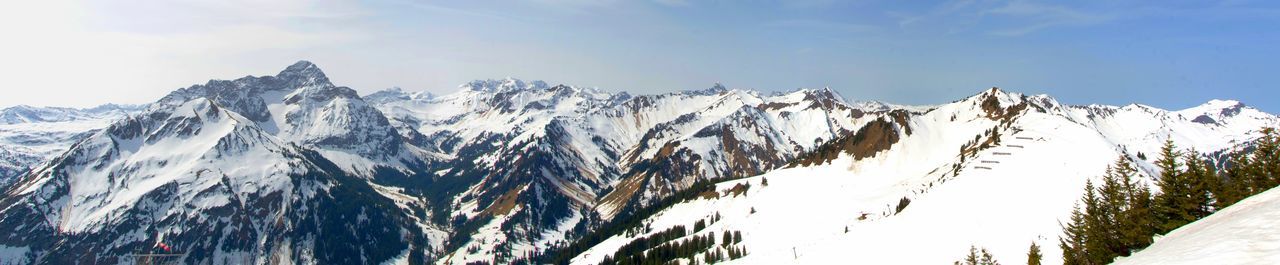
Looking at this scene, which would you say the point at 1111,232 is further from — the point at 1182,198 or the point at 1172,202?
the point at 1172,202

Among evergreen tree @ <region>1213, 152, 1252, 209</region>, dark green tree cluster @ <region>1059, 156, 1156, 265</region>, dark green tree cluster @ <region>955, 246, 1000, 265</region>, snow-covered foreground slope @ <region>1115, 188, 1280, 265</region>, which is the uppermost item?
snow-covered foreground slope @ <region>1115, 188, 1280, 265</region>

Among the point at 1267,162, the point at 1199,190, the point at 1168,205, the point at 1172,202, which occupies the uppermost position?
the point at 1267,162

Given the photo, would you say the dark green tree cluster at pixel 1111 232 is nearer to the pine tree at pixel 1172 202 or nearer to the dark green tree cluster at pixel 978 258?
the pine tree at pixel 1172 202

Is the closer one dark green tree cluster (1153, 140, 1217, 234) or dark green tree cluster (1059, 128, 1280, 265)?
dark green tree cluster (1059, 128, 1280, 265)

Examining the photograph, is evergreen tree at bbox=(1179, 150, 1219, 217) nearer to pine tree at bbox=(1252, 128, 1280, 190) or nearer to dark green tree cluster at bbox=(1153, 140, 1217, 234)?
dark green tree cluster at bbox=(1153, 140, 1217, 234)

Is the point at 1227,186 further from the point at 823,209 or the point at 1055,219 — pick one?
the point at 823,209

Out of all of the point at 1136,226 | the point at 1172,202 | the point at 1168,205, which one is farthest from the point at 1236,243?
the point at 1172,202

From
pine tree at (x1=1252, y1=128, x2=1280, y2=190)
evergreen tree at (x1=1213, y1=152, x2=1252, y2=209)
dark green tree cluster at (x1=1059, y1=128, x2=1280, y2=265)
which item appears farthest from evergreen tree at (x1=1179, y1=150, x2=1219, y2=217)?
pine tree at (x1=1252, y1=128, x2=1280, y2=190)

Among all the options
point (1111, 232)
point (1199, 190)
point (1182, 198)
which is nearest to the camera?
point (1111, 232)

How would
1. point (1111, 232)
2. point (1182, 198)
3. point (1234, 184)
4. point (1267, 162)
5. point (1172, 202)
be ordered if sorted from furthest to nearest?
point (1234, 184) < point (1267, 162) < point (1172, 202) < point (1182, 198) < point (1111, 232)

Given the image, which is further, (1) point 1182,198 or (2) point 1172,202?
(2) point 1172,202

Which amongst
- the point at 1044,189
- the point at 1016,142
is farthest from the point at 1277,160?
the point at 1016,142

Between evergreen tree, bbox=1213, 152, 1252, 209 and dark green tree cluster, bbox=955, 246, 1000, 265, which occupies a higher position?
evergreen tree, bbox=1213, 152, 1252, 209

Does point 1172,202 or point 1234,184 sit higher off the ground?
point 1234,184
